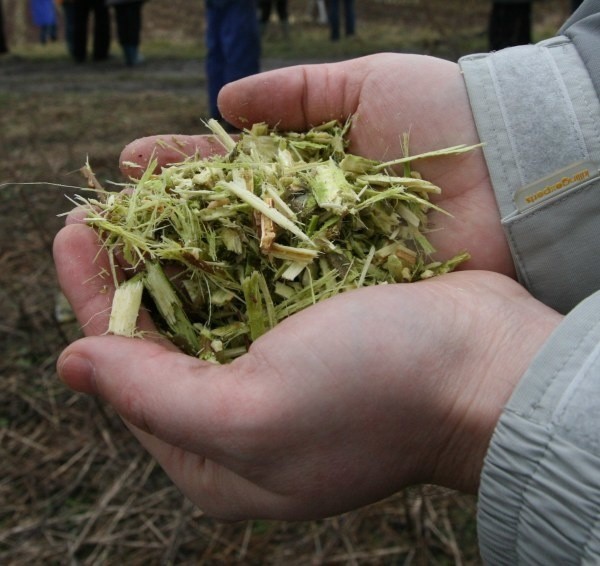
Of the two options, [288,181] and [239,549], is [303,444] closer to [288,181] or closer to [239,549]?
[288,181]

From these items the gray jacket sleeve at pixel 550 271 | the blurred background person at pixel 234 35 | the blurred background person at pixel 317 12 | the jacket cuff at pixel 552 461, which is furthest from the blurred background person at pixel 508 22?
the blurred background person at pixel 317 12

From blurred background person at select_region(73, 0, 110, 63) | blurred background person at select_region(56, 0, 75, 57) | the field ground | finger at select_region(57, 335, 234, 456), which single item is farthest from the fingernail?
blurred background person at select_region(56, 0, 75, 57)

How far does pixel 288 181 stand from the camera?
1.87 metres

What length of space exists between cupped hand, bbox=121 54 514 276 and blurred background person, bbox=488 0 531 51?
17.7 feet

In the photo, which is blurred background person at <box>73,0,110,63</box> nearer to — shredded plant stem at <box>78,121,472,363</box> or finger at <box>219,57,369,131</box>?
finger at <box>219,57,369,131</box>

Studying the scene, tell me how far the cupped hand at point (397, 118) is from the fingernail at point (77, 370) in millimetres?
727

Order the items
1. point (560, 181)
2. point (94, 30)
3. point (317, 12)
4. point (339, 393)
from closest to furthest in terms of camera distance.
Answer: point (339, 393)
point (560, 181)
point (94, 30)
point (317, 12)

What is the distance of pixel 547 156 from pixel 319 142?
2.15ft

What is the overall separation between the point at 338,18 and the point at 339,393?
13225 mm

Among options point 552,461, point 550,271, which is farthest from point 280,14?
point 552,461

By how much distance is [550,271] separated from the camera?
1729 millimetres

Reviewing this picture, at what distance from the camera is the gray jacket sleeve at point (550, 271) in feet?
3.89

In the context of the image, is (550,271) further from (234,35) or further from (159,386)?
(234,35)

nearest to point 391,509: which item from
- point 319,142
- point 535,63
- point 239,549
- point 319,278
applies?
point 239,549
